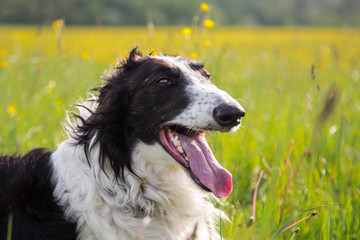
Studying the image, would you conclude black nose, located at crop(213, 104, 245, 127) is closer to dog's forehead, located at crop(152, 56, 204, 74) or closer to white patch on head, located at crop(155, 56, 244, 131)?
white patch on head, located at crop(155, 56, 244, 131)

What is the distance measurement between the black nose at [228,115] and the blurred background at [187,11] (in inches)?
832

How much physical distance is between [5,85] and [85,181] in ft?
12.4

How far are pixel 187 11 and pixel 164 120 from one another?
99.0ft

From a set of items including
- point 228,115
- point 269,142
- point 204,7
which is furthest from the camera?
point 269,142

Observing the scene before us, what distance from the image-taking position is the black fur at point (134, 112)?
263cm

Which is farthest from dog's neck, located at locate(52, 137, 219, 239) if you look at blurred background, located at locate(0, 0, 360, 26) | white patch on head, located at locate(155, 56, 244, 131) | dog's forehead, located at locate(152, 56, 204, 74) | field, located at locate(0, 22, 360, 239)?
blurred background, located at locate(0, 0, 360, 26)

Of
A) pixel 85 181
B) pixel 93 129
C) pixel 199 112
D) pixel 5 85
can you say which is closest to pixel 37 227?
pixel 85 181

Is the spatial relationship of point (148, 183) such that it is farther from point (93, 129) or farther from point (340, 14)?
point (340, 14)

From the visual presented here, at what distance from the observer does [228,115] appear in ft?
7.92

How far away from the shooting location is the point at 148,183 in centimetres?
270

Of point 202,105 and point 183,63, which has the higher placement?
point 183,63

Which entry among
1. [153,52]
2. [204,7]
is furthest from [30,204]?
[204,7]

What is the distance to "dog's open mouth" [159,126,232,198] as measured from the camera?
2533mm

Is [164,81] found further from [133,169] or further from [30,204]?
[30,204]
